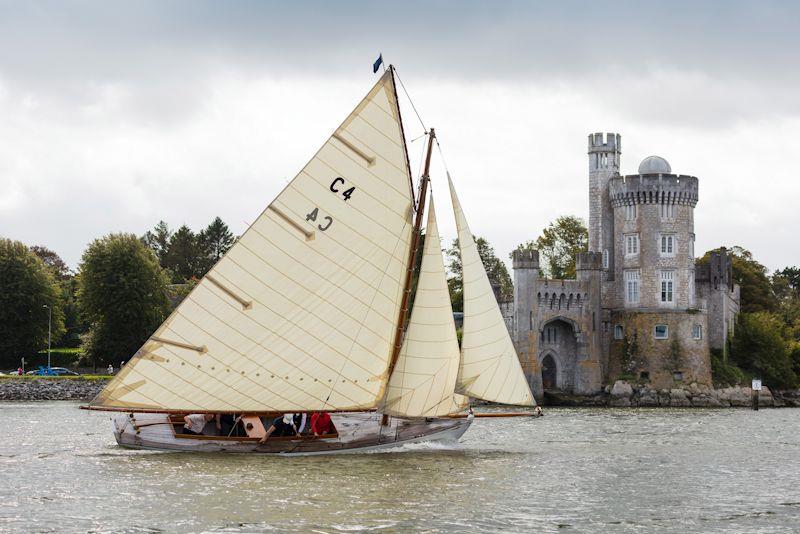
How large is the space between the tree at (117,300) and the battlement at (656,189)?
3636 centimetres

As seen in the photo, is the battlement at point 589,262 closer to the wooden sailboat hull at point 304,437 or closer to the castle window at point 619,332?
the castle window at point 619,332

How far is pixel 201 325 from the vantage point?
35.3 meters

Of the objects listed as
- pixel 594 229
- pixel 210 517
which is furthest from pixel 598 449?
pixel 594 229

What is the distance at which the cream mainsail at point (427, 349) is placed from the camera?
36.8 meters

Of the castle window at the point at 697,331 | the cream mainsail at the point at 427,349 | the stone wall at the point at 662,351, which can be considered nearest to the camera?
the cream mainsail at the point at 427,349

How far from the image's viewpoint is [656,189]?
3679 inches

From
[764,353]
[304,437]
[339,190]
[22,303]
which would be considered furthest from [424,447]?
[22,303]

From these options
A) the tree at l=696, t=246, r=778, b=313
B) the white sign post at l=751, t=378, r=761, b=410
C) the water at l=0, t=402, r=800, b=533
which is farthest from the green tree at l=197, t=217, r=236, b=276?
the water at l=0, t=402, r=800, b=533

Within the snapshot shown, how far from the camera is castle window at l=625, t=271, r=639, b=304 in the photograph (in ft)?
307

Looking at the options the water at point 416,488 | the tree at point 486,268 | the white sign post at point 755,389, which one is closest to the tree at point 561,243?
the tree at point 486,268

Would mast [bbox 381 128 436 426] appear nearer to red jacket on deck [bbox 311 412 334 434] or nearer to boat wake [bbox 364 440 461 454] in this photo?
red jacket on deck [bbox 311 412 334 434]

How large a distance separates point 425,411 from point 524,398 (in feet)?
9.91

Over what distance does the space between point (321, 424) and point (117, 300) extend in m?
58.8

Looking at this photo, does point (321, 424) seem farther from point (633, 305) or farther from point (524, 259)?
point (633, 305)
